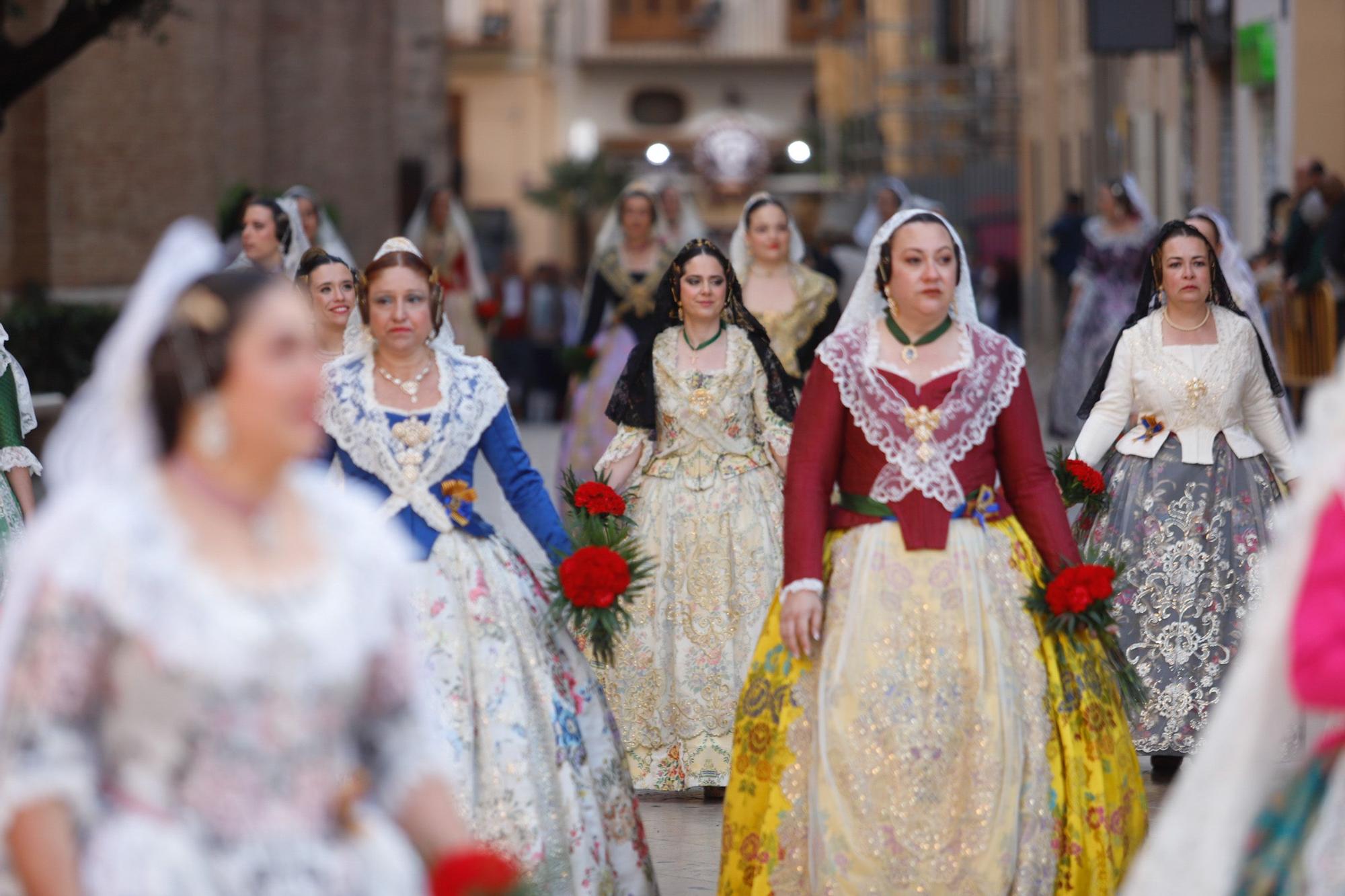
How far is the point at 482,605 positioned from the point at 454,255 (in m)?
11.1

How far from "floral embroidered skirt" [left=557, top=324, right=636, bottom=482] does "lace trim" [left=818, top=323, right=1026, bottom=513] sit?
6.75 meters

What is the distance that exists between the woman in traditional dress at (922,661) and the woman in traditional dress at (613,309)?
686cm

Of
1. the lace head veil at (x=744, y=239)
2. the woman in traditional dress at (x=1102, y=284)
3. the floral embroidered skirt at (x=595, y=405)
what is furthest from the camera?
the woman in traditional dress at (x=1102, y=284)

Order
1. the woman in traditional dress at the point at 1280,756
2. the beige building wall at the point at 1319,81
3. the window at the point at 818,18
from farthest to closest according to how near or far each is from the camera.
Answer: the window at the point at 818,18, the beige building wall at the point at 1319,81, the woman in traditional dress at the point at 1280,756

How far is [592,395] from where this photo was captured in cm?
1282

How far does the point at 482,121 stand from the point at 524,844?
5442 cm

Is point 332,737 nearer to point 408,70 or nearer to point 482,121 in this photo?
point 408,70

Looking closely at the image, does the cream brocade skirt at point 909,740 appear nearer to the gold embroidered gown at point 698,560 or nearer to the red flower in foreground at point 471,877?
the gold embroidered gown at point 698,560

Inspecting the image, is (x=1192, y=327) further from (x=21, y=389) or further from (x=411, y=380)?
(x=21, y=389)

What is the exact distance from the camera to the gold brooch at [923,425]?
577cm

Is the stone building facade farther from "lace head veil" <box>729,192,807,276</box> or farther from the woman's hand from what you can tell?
the woman's hand

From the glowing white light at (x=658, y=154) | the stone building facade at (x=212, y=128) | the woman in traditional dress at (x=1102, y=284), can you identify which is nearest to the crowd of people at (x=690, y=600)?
the glowing white light at (x=658, y=154)

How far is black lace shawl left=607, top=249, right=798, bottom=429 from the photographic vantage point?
329 inches

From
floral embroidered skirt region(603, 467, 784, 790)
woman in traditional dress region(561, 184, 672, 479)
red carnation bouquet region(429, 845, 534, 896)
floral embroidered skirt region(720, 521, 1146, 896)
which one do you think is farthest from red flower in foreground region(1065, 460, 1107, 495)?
woman in traditional dress region(561, 184, 672, 479)
